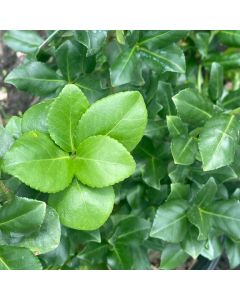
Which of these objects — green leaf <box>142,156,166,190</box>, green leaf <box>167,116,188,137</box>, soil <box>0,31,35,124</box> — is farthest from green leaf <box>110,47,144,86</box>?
soil <box>0,31,35,124</box>

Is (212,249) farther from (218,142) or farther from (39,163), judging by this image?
(39,163)

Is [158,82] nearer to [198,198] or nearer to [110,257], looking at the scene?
[198,198]

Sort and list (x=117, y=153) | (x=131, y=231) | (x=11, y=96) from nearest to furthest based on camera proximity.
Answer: (x=117, y=153) → (x=131, y=231) → (x=11, y=96)

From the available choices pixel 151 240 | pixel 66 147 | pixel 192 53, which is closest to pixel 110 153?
pixel 66 147

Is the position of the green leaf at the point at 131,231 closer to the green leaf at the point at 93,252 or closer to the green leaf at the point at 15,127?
the green leaf at the point at 93,252

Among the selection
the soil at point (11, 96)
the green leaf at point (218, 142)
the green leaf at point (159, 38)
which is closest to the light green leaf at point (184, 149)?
the green leaf at point (218, 142)

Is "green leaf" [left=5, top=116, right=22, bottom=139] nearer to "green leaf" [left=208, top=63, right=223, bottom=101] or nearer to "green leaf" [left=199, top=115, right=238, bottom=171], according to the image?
"green leaf" [left=199, top=115, right=238, bottom=171]

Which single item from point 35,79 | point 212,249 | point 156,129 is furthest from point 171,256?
point 35,79
